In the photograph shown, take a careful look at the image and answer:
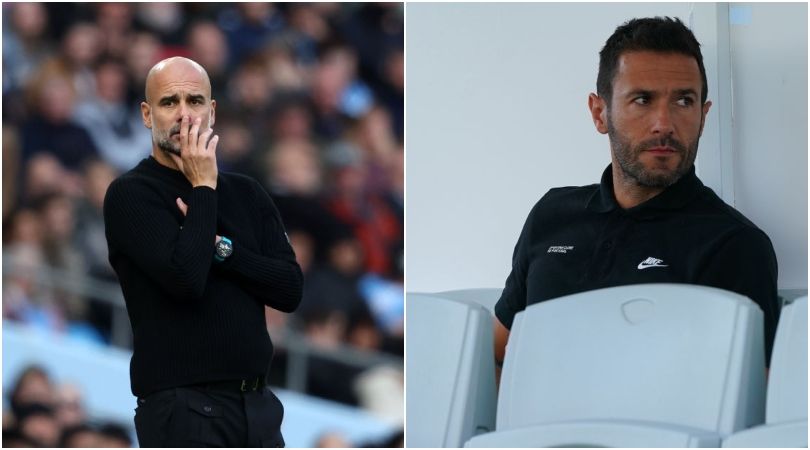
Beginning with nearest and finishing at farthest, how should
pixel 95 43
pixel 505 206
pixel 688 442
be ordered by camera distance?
pixel 688 442 → pixel 505 206 → pixel 95 43

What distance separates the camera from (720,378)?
1.58 metres

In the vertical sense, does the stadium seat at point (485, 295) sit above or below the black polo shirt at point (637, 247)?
below

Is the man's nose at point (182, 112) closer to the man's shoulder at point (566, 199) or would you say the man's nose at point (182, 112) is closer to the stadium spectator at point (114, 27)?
the man's shoulder at point (566, 199)

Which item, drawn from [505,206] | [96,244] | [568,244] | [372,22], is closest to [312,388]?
[96,244]

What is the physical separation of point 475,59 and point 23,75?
8.11 feet

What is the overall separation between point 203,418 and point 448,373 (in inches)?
16.8

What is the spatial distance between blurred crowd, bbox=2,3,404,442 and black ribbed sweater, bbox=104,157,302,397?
219 centimetres

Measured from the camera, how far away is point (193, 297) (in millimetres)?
1990

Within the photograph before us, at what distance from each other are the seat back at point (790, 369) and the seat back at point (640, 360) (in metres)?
0.04

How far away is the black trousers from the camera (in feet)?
6.34

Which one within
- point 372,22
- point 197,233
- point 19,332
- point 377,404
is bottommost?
point 377,404

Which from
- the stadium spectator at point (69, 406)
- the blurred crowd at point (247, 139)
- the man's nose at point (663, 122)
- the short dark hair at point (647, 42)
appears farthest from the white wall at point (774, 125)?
the stadium spectator at point (69, 406)

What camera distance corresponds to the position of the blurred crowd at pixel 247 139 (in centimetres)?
426

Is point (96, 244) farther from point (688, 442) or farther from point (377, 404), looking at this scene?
point (688, 442)
